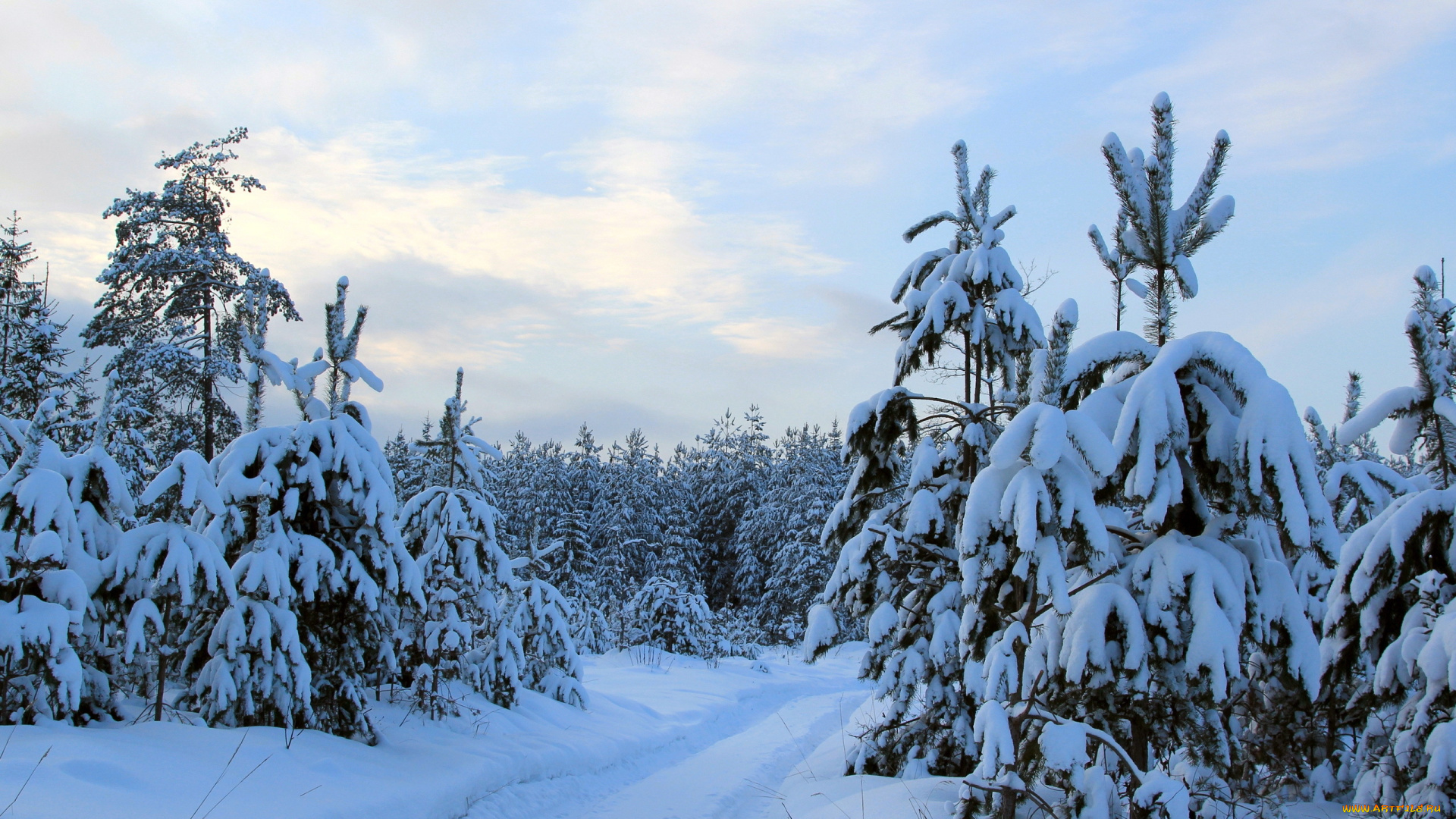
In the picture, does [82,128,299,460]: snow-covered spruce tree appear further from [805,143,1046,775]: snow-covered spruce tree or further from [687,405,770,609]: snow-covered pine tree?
[687,405,770,609]: snow-covered pine tree

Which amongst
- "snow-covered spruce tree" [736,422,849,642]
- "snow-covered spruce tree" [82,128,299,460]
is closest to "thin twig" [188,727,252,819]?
"snow-covered spruce tree" [82,128,299,460]

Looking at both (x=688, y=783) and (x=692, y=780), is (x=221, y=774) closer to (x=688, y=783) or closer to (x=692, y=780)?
(x=688, y=783)

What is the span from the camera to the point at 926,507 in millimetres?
8250

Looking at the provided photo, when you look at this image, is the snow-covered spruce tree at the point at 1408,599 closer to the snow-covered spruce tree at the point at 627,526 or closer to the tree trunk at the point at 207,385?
the tree trunk at the point at 207,385

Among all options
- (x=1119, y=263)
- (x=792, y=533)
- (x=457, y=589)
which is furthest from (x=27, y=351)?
(x=792, y=533)

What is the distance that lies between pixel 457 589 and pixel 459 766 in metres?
3.65

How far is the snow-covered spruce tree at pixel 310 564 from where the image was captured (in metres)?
7.98

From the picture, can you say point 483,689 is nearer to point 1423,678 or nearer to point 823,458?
point 1423,678

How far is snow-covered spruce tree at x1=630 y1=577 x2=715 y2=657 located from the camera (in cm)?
2489

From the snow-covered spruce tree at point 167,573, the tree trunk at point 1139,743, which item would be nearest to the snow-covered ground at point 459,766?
the snow-covered spruce tree at point 167,573

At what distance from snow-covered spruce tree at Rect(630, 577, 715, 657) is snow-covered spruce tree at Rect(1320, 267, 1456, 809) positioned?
64.3 feet

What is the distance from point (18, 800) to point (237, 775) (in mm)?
1604

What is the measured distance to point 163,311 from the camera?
65.4ft

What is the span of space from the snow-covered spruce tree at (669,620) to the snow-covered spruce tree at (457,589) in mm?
12540
